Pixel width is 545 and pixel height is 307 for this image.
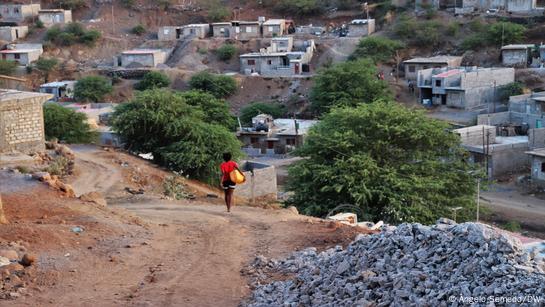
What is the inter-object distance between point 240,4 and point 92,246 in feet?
163

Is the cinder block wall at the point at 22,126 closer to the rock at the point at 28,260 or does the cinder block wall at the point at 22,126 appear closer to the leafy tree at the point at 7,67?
the rock at the point at 28,260

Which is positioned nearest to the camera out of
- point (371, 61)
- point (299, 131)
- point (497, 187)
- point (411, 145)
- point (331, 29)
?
point (411, 145)

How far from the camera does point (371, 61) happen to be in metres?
41.0

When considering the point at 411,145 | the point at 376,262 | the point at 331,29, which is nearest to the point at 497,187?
the point at 411,145

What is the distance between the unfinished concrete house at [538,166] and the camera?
2510 cm

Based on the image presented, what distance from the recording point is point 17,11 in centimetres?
5525

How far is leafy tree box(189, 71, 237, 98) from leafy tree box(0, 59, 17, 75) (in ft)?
36.7

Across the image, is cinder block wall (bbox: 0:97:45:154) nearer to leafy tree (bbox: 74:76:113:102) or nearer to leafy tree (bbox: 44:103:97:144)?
leafy tree (bbox: 44:103:97:144)

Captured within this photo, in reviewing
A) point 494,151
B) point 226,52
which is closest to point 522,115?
point 494,151

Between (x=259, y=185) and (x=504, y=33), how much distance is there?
85.7ft

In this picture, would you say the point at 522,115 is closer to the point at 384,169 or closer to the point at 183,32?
the point at 384,169

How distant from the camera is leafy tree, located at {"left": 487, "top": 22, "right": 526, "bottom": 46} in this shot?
1654 inches

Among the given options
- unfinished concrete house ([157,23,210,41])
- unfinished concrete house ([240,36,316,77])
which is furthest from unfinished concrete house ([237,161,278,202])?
unfinished concrete house ([157,23,210,41])

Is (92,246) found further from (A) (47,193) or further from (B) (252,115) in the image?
(B) (252,115)
